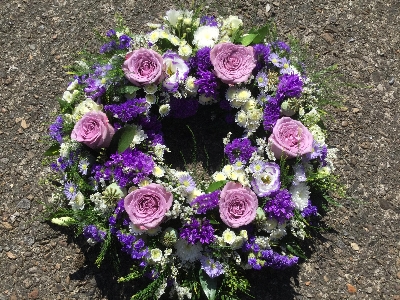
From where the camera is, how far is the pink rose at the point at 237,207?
8.41ft

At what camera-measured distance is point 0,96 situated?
10.3 feet

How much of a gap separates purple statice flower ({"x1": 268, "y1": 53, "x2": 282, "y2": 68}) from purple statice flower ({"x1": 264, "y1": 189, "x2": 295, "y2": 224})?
0.66 m

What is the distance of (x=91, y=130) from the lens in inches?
103

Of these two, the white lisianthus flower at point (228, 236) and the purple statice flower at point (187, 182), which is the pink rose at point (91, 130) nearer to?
the purple statice flower at point (187, 182)

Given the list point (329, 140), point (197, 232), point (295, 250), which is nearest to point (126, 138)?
point (197, 232)

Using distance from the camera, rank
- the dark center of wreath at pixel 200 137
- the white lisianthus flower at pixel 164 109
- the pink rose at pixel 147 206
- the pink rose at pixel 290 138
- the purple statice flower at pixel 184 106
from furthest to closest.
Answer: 1. the dark center of wreath at pixel 200 137
2. the purple statice flower at pixel 184 106
3. the white lisianthus flower at pixel 164 109
4. the pink rose at pixel 290 138
5. the pink rose at pixel 147 206

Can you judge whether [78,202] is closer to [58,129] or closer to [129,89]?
[58,129]

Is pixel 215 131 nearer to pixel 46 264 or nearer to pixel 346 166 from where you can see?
pixel 346 166

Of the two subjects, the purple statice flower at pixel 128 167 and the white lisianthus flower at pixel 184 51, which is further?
the white lisianthus flower at pixel 184 51

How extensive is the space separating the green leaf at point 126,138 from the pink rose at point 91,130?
0.08 meters

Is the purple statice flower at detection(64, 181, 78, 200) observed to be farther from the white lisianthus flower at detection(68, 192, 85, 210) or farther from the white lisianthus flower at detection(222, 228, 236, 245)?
the white lisianthus flower at detection(222, 228, 236, 245)

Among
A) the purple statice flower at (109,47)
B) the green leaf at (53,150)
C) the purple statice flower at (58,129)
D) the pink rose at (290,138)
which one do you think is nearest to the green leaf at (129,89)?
the purple statice flower at (109,47)

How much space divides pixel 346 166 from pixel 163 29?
1.28 metres

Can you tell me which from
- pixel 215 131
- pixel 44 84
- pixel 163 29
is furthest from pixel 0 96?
pixel 215 131
